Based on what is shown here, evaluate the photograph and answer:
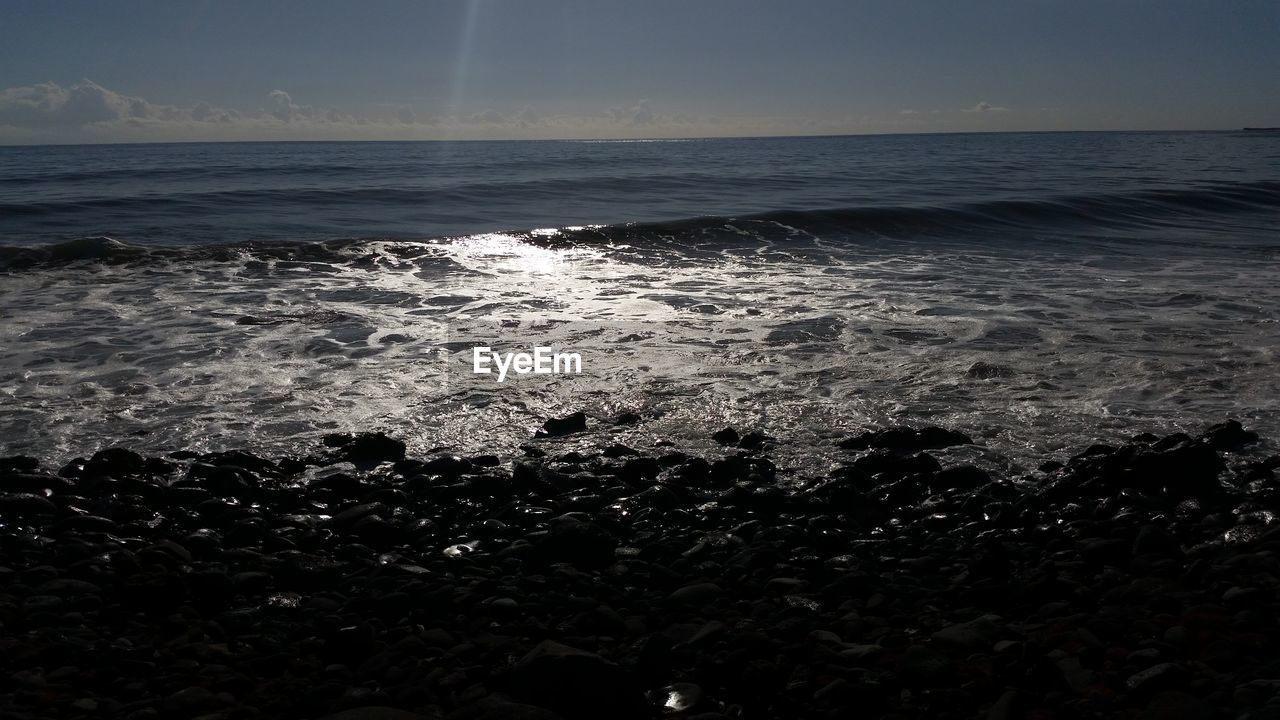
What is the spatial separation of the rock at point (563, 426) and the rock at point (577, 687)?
307 centimetres

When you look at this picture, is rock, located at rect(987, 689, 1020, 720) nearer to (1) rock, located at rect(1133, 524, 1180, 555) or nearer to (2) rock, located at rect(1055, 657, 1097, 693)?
(2) rock, located at rect(1055, 657, 1097, 693)

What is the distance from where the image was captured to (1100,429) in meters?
6.08

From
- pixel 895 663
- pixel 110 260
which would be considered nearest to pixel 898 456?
pixel 895 663

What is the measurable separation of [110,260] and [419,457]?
1228 cm

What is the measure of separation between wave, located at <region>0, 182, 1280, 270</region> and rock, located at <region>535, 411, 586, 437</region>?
36.0 ft

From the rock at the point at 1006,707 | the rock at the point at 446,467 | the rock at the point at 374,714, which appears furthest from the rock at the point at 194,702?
the rock at the point at 1006,707

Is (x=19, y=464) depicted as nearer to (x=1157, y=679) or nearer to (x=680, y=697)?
(x=680, y=697)

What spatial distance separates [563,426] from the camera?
6.16 meters

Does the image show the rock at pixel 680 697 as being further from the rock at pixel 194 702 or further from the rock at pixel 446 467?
the rock at pixel 446 467

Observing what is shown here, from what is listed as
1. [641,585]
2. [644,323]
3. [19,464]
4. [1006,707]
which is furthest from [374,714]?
[644,323]

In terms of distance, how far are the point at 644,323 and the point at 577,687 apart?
23.5ft

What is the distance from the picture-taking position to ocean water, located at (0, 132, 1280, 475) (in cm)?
644

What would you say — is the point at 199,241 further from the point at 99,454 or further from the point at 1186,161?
the point at 1186,161

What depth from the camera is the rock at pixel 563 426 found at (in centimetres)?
613
